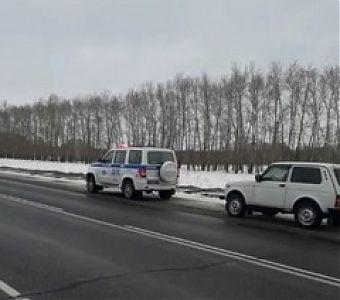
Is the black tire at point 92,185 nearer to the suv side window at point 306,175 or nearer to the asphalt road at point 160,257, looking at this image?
the asphalt road at point 160,257

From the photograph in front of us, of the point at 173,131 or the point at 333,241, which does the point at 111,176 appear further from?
the point at 173,131

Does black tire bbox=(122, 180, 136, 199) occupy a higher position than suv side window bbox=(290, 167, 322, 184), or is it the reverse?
suv side window bbox=(290, 167, 322, 184)

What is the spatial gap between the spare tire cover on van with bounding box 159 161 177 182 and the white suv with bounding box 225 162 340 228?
5.27 meters

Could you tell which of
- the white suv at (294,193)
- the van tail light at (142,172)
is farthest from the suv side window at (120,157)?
the white suv at (294,193)

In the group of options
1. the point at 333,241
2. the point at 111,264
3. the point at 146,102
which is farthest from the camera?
the point at 146,102

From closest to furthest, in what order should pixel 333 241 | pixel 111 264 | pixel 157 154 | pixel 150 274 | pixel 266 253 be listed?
pixel 150 274 < pixel 111 264 < pixel 266 253 < pixel 333 241 < pixel 157 154

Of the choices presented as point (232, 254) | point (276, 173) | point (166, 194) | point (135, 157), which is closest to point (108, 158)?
point (135, 157)

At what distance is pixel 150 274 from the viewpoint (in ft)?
27.0

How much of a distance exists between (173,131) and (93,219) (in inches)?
1985

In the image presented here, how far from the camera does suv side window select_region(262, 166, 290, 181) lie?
596 inches

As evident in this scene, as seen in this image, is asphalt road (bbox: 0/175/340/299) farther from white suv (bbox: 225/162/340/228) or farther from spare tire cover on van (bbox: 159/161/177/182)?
spare tire cover on van (bbox: 159/161/177/182)

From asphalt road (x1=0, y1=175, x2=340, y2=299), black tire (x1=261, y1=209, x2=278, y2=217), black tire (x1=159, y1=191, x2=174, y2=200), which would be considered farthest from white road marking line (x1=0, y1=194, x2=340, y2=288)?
black tire (x1=159, y1=191, x2=174, y2=200)

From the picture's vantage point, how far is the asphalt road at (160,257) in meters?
7.34

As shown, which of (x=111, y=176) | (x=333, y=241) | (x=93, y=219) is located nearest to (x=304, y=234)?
(x=333, y=241)
